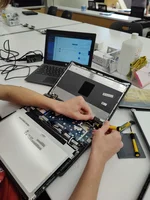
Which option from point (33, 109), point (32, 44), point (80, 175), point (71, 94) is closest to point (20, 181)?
point (80, 175)

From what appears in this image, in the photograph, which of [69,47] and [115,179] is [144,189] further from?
[69,47]

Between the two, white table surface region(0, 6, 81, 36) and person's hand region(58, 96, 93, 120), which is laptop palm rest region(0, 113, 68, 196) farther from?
white table surface region(0, 6, 81, 36)

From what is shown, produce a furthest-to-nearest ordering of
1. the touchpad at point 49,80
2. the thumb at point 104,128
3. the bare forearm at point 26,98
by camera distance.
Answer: the touchpad at point 49,80 < the bare forearm at point 26,98 < the thumb at point 104,128

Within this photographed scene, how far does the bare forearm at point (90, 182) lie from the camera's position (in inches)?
19.1

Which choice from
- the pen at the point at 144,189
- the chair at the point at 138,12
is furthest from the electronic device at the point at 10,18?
the chair at the point at 138,12

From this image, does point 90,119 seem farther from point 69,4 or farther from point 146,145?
point 69,4

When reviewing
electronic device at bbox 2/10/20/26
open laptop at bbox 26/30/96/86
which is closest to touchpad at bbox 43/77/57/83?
open laptop at bbox 26/30/96/86

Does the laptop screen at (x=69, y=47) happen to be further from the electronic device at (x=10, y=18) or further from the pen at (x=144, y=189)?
the electronic device at (x=10, y=18)

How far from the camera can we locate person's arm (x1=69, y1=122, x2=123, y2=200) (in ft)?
1.61

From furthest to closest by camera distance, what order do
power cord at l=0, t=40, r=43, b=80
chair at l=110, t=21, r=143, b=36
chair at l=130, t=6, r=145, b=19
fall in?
chair at l=130, t=6, r=145, b=19 → chair at l=110, t=21, r=143, b=36 → power cord at l=0, t=40, r=43, b=80

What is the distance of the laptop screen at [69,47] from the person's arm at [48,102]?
0.38m

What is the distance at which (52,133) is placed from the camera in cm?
64

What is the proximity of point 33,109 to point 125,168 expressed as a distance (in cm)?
41

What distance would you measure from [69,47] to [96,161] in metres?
0.73
